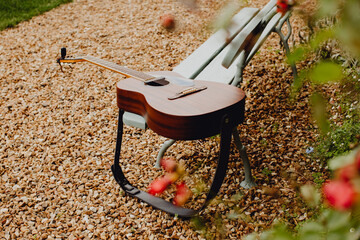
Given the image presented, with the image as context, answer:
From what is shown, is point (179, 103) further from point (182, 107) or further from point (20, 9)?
point (20, 9)

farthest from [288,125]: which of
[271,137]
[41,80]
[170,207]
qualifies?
[41,80]

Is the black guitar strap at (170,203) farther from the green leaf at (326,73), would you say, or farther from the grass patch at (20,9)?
the grass patch at (20,9)

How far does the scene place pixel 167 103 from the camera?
5.85 ft

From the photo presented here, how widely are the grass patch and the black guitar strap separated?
3865 millimetres

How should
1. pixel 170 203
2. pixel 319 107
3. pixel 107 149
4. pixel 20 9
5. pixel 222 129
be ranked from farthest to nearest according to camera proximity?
pixel 20 9, pixel 107 149, pixel 170 203, pixel 222 129, pixel 319 107

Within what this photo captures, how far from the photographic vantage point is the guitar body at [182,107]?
1660mm

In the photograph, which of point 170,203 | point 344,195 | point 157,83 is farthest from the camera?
point 170,203

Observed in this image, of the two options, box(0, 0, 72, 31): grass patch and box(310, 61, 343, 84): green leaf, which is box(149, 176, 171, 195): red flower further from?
box(0, 0, 72, 31): grass patch

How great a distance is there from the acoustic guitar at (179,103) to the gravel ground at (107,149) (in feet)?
1.41

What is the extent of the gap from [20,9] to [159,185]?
463cm

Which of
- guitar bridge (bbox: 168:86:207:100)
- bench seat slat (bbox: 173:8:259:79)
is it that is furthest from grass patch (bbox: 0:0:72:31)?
guitar bridge (bbox: 168:86:207:100)

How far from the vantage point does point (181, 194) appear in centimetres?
239

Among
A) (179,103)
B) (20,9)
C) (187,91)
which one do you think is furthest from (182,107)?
(20,9)

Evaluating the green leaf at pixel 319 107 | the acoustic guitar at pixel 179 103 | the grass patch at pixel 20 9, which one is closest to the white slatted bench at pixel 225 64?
the acoustic guitar at pixel 179 103
